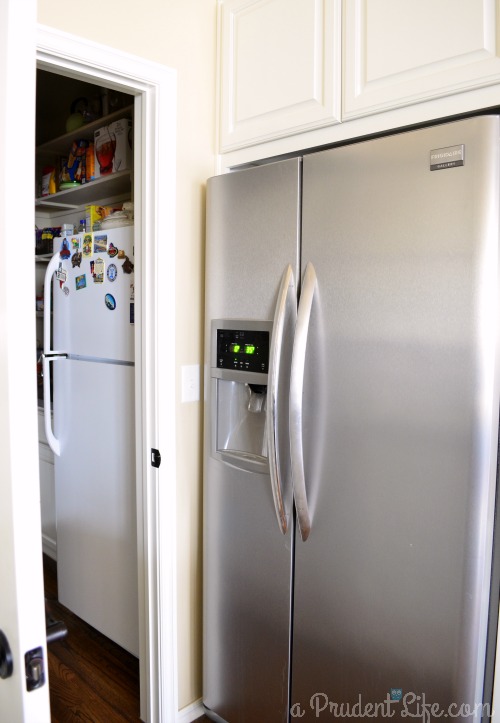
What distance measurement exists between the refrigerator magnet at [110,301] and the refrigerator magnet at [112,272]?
7cm

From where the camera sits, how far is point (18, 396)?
77 cm

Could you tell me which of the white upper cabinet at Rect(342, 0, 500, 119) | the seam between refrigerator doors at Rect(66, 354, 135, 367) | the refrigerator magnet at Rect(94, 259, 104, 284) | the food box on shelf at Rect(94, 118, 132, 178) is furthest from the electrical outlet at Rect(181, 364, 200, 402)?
the food box on shelf at Rect(94, 118, 132, 178)

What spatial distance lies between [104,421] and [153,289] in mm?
762

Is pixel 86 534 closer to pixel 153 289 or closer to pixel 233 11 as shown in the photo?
pixel 153 289

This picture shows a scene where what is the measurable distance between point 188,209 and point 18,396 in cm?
121

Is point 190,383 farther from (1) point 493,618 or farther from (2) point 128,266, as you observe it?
(1) point 493,618

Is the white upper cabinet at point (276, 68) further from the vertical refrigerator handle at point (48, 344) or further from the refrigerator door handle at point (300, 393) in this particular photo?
the vertical refrigerator handle at point (48, 344)

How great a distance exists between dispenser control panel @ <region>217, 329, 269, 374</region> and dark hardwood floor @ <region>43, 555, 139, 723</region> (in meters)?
1.37

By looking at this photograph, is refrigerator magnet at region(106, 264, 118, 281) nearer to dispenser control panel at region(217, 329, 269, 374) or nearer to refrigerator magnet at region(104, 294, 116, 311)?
refrigerator magnet at region(104, 294, 116, 311)

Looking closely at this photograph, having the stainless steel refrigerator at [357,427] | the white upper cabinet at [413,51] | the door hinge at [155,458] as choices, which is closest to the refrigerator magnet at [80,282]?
the stainless steel refrigerator at [357,427]

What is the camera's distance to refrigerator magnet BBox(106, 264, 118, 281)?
84.0 inches

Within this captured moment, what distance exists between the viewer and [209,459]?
1815 millimetres

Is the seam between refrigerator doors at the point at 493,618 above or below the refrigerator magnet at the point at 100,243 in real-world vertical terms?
below

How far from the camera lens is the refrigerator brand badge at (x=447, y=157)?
1.20 m
